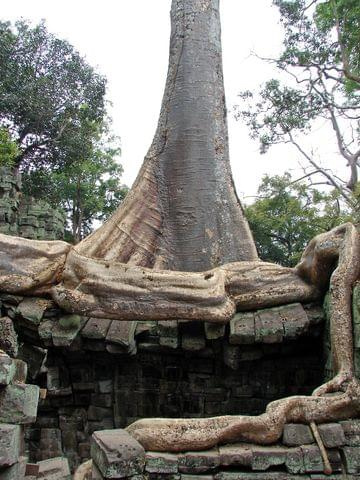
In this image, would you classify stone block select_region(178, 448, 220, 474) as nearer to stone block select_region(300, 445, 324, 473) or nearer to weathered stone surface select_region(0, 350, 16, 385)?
stone block select_region(300, 445, 324, 473)

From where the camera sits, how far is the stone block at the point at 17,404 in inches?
103

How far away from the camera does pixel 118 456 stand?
2609mm

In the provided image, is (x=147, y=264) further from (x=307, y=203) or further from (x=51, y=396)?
(x=307, y=203)

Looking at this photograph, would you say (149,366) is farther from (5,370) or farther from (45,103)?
(45,103)

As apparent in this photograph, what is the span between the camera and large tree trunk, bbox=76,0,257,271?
4.74m

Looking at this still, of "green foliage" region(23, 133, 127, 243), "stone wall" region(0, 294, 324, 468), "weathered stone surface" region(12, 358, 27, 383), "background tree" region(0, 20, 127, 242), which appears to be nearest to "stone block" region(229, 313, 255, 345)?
"stone wall" region(0, 294, 324, 468)

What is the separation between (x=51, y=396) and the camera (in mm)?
4070

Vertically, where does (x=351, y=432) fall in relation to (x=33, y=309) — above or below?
below

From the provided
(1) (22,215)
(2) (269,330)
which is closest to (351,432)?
(2) (269,330)

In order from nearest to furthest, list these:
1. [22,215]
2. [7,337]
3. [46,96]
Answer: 1. [7,337]
2. [22,215]
3. [46,96]

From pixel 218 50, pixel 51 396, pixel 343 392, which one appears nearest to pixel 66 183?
pixel 218 50

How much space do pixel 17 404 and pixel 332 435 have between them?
162 centimetres

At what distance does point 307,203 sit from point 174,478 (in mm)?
14768

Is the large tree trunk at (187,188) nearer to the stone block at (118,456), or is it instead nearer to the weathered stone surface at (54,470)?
the weathered stone surface at (54,470)
